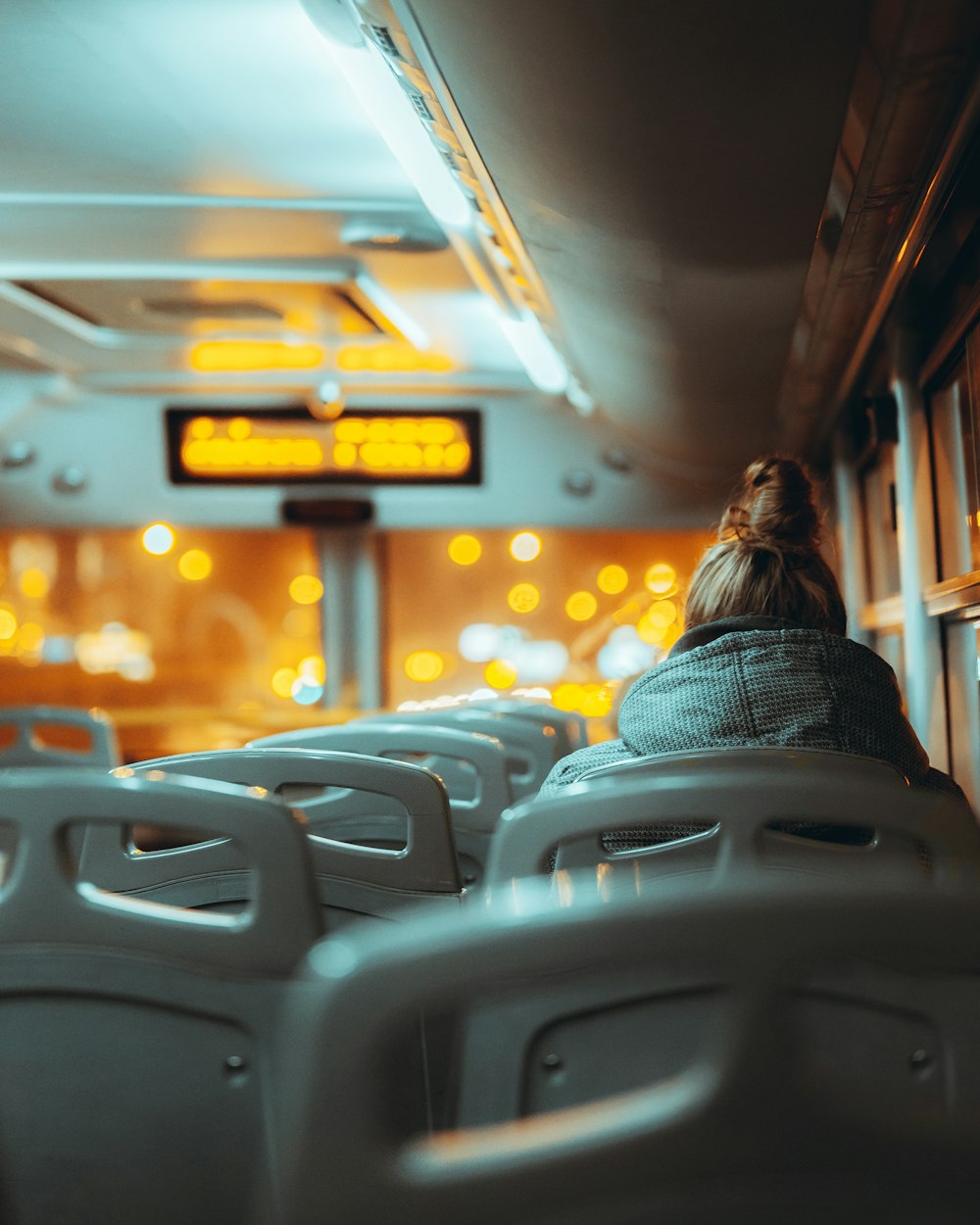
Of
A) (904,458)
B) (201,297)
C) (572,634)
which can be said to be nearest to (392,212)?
(201,297)

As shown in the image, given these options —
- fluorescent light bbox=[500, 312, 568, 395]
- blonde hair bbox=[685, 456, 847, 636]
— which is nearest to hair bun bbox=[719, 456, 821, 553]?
blonde hair bbox=[685, 456, 847, 636]

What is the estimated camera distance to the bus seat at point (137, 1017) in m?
1.19

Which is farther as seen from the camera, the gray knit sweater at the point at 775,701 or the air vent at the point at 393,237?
the air vent at the point at 393,237

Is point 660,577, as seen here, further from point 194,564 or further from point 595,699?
point 194,564

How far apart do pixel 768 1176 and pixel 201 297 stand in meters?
4.97

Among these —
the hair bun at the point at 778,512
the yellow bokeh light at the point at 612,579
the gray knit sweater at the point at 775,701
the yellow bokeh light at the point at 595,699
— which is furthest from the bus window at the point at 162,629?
the gray knit sweater at the point at 775,701

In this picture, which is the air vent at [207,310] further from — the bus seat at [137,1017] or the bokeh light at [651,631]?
the bus seat at [137,1017]

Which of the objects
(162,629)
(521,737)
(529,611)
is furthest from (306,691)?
(521,737)

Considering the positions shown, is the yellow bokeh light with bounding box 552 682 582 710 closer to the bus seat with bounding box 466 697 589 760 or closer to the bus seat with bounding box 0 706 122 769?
the bus seat with bounding box 466 697 589 760

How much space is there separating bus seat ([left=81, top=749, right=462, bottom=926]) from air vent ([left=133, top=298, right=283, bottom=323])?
3828 millimetres

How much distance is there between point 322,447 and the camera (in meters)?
6.46

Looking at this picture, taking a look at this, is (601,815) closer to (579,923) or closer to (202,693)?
(579,923)

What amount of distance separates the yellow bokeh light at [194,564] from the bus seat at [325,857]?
505 cm

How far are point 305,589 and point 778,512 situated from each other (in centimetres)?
464
